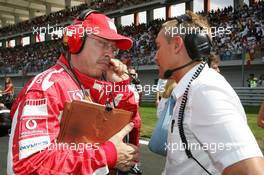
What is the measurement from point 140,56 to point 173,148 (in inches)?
1019

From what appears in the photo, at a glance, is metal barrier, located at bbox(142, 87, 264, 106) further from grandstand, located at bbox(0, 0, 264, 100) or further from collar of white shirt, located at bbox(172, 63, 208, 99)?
collar of white shirt, located at bbox(172, 63, 208, 99)

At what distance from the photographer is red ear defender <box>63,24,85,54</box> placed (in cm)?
212

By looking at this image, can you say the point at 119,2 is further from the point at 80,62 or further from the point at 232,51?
the point at 80,62

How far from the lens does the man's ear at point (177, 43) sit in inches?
83.7

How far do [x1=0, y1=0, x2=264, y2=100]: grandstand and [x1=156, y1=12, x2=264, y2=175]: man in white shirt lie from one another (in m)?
0.88

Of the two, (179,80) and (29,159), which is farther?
(179,80)

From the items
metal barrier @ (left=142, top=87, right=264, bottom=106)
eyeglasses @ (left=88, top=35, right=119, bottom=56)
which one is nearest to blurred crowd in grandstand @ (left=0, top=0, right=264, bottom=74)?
metal barrier @ (left=142, top=87, right=264, bottom=106)

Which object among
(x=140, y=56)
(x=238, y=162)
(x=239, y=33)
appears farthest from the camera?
(x=140, y=56)

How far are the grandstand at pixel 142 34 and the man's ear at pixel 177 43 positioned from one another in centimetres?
87

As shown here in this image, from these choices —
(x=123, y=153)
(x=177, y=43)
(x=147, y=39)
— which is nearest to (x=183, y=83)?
(x=177, y=43)

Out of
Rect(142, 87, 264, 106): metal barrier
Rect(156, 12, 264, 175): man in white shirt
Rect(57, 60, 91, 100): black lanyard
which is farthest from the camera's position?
Rect(142, 87, 264, 106): metal barrier

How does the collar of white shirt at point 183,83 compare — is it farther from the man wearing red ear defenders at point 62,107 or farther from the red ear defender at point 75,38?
the red ear defender at point 75,38

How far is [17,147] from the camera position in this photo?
1.76 m

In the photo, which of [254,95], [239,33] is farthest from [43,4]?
[254,95]
